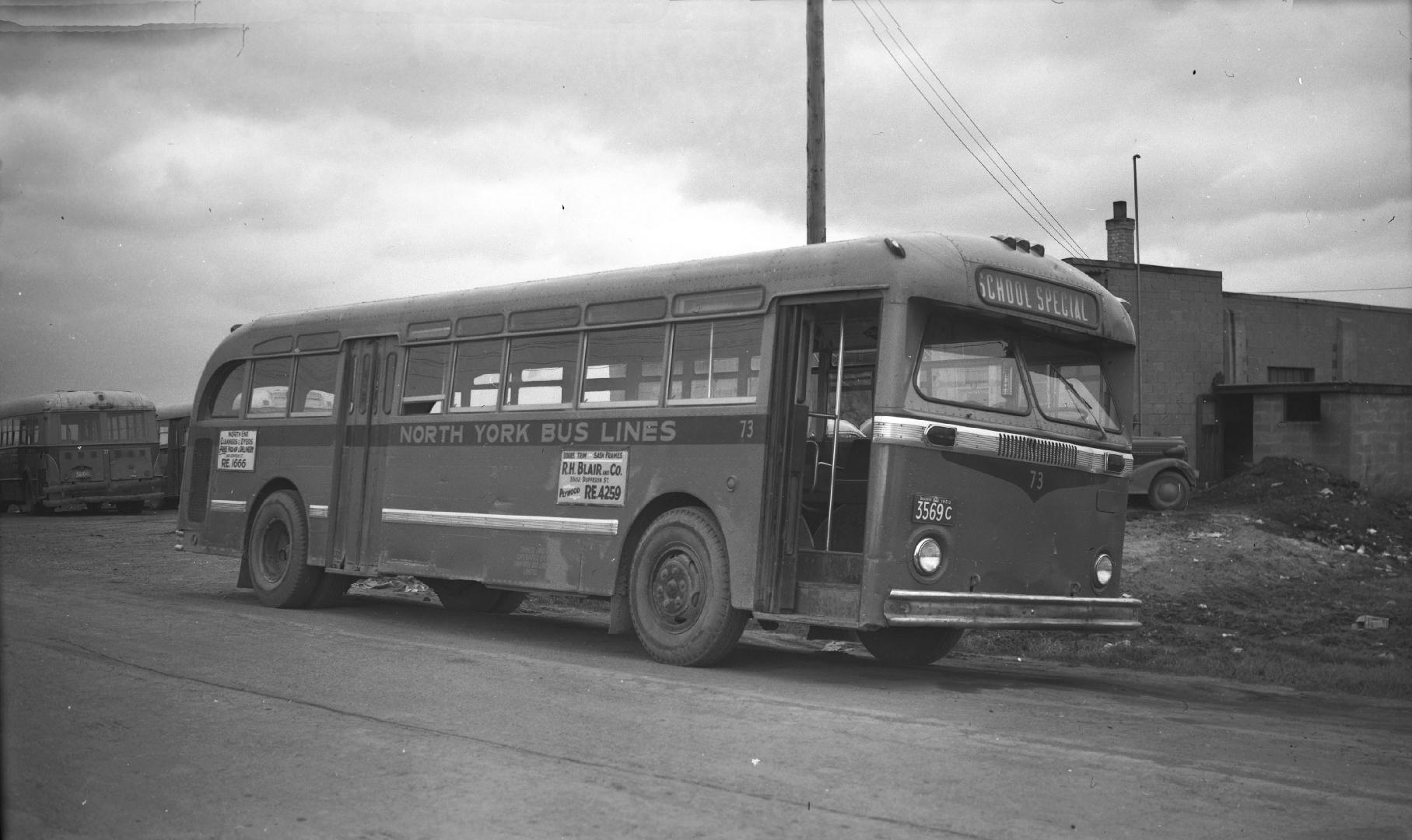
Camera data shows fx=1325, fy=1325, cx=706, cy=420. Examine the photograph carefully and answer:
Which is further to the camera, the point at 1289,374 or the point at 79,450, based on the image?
the point at 1289,374

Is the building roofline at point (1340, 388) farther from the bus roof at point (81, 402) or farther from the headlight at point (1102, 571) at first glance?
the bus roof at point (81, 402)

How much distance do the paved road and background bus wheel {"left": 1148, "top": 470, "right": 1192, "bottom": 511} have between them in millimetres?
13652

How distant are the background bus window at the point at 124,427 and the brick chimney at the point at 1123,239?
2609 cm

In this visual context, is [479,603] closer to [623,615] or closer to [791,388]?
[623,615]

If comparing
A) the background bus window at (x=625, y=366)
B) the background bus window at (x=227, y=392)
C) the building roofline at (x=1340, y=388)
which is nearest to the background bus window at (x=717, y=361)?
the background bus window at (x=625, y=366)

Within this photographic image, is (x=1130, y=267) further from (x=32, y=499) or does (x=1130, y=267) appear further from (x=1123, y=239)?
(x=32, y=499)

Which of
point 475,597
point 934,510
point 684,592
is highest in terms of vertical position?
point 934,510

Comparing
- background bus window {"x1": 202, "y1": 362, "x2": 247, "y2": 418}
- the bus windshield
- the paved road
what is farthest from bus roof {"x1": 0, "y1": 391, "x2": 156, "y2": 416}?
the bus windshield

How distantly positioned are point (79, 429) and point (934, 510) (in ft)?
102

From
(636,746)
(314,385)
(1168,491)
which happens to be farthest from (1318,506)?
(636,746)

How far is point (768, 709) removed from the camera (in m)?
7.32

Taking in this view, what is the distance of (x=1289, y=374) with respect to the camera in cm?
3525

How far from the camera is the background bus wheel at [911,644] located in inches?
408

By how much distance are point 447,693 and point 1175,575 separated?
11.2 meters
